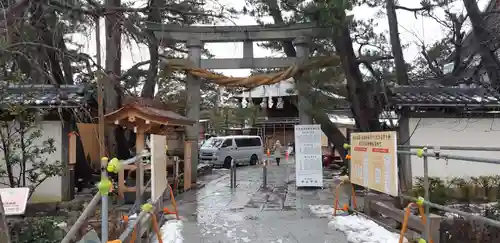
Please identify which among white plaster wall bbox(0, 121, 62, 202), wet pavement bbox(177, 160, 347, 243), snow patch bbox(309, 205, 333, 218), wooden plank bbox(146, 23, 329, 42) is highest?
wooden plank bbox(146, 23, 329, 42)

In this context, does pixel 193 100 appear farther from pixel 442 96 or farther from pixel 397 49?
pixel 442 96

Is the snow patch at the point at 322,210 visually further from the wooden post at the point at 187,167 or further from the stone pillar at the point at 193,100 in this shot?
the stone pillar at the point at 193,100

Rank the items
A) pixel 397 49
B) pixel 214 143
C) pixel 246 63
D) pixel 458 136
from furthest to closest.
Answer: pixel 214 143 < pixel 246 63 < pixel 397 49 < pixel 458 136

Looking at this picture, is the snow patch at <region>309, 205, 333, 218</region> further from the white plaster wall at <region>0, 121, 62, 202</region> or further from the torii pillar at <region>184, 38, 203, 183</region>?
the white plaster wall at <region>0, 121, 62, 202</region>

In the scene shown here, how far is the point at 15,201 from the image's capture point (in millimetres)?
6195

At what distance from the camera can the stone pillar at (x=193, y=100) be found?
616 inches

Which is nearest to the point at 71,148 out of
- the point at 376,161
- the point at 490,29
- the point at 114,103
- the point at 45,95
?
the point at 45,95

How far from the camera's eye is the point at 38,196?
39.2 ft

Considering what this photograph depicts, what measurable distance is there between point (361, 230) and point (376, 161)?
1349mm

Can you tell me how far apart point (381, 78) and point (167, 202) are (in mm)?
7321

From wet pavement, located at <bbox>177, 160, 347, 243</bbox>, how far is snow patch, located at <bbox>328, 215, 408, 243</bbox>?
→ 179 mm

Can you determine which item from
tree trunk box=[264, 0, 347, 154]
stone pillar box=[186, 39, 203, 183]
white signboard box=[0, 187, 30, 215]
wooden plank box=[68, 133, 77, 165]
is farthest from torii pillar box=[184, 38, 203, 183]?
white signboard box=[0, 187, 30, 215]

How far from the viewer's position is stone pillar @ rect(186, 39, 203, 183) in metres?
15.6

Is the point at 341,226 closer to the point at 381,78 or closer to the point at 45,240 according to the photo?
the point at 45,240
